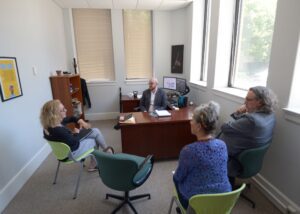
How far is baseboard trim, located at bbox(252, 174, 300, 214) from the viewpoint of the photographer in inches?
69.7

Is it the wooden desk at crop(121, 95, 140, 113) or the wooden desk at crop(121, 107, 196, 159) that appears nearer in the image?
the wooden desk at crop(121, 107, 196, 159)

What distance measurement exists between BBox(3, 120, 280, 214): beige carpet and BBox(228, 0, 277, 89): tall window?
5.03ft

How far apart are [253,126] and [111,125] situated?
339cm

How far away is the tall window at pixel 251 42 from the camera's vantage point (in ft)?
7.68

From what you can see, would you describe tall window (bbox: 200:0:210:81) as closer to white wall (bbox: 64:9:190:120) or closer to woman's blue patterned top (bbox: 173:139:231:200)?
white wall (bbox: 64:9:190:120)

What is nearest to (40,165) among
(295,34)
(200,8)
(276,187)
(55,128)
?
(55,128)

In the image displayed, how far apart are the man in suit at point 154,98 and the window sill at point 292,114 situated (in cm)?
200

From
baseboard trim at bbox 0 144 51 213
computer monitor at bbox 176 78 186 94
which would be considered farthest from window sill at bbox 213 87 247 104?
baseboard trim at bbox 0 144 51 213

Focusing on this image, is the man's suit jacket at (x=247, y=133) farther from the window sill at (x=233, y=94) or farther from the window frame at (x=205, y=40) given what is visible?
the window frame at (x=205, y=40)

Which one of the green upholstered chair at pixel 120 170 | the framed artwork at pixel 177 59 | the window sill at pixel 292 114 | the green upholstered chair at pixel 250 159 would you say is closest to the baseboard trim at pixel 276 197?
the green upholstered chair at pixel 250 159

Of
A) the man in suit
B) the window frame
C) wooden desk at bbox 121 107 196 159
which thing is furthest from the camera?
the window frame

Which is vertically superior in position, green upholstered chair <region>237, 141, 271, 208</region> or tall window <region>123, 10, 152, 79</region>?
tall window <region>123, 10, 152, 79</region>

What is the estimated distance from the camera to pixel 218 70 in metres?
3.09

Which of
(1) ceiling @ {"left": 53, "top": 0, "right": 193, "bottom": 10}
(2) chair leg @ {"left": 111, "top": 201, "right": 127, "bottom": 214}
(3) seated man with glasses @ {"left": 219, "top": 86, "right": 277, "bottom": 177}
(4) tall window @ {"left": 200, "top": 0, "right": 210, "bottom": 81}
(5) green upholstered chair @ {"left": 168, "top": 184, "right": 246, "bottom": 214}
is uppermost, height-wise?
(1) ceiling @ {"left": 53, "top": 0, "right": 193, "bottom": 10}
